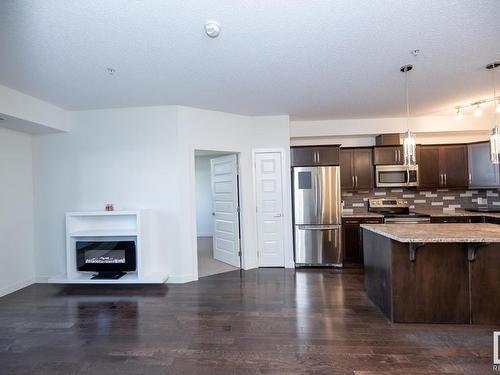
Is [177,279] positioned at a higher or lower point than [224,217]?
lower

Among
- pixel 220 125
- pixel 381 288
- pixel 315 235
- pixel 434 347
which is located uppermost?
pixel 220 125

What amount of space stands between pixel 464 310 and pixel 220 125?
12.8 feet

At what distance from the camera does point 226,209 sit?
16.0ft

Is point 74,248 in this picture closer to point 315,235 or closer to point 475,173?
point 315,235

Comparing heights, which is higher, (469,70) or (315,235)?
(469,70)

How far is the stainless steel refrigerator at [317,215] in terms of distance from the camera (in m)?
4.53

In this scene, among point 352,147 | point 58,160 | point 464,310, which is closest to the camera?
point 464,310

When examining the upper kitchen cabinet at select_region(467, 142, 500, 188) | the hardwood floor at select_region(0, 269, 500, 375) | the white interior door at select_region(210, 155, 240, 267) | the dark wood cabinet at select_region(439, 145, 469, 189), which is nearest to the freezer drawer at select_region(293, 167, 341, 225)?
the white interior door at select_region(210, 155, 240, 267)

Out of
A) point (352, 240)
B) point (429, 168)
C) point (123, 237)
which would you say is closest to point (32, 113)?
point (123, 237)

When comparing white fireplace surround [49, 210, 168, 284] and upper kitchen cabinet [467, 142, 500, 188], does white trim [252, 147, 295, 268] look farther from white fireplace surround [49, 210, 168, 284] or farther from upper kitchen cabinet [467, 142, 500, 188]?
upper kitchen cabinet [467, 142, 500, 188]

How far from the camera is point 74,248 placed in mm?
3828

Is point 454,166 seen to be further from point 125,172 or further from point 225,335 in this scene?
point 125,172

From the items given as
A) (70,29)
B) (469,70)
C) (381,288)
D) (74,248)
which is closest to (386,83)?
(469,70)

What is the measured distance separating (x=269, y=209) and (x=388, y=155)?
8.15 ft
